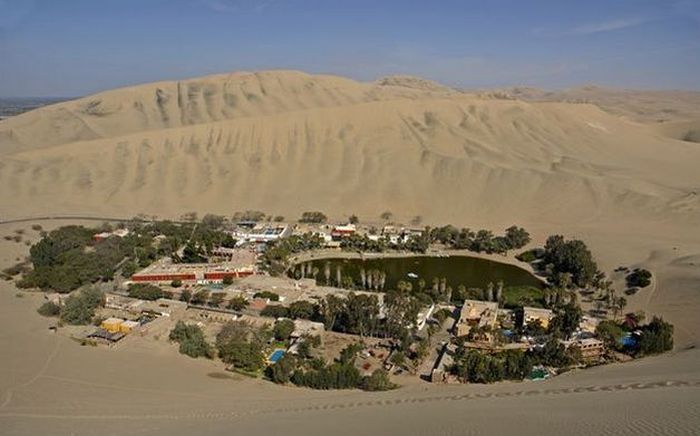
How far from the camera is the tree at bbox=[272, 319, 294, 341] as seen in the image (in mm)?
23234

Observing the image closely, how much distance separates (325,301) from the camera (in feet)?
85.7

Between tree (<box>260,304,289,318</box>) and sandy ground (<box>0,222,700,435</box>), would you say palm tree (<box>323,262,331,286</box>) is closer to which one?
tree (<box>260,304,289,318</box>)

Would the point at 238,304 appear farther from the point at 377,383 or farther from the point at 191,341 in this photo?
the point at 377,383

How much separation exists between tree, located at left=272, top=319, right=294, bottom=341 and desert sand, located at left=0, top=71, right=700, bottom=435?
3.54 meters

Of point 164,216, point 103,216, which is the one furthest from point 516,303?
point 103,216

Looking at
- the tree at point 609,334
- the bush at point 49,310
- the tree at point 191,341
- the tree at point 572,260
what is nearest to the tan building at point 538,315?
the tree at point 609,334

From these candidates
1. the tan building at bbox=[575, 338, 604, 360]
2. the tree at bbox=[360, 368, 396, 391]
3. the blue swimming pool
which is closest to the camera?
the tree at bbox=[360, 368, 396, 391]

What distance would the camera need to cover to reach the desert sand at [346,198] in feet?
45.5

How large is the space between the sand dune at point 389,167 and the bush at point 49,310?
21038 mm

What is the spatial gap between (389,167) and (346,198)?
22.4 ft

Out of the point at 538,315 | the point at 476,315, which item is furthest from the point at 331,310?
the point at 538,315

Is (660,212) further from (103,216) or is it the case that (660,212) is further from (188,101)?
(188,101)

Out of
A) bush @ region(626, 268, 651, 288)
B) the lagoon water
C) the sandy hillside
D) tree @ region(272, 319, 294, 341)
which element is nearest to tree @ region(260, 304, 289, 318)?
tree @ region(272, 319, 294, 341)

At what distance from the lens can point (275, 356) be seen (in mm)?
21422
